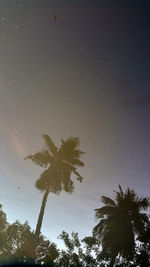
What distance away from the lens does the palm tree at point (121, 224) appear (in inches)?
700

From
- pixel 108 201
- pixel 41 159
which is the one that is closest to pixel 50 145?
pixel 41 159

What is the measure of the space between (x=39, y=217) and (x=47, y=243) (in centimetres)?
394

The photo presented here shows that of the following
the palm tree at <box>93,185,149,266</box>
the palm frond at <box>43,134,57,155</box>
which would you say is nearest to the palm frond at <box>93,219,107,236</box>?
the palm tree at <box>93,185,149,266</box>

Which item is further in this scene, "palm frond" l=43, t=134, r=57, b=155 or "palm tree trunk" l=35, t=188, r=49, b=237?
"palm frond" l=43, t=134, r=57, b=155

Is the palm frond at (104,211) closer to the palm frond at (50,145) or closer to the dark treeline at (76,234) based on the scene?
the dark treeline at (76,234)

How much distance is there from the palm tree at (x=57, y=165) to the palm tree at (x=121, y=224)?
5.46m

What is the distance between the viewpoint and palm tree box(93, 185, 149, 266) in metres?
17.8

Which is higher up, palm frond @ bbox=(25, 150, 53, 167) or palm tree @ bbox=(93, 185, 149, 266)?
palm frond @ bbox=(25, 150, 53, 167)

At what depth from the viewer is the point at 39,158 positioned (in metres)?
20.6

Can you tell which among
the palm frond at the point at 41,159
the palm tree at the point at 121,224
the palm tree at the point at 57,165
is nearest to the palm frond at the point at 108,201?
the palm tree at the point at 121,224

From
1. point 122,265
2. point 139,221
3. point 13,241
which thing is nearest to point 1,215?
point 13,241

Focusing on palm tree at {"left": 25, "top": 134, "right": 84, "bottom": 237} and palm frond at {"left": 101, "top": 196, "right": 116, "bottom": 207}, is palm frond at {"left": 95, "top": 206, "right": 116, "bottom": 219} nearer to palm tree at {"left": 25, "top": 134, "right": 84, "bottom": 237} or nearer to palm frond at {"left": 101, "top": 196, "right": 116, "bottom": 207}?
palm frond at {"left": 101, "top": 196, "right": 116, "bottom": 207}

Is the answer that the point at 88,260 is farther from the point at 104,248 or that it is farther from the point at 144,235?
the point at 144,235

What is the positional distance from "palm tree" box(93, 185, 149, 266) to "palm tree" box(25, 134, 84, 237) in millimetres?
5465
